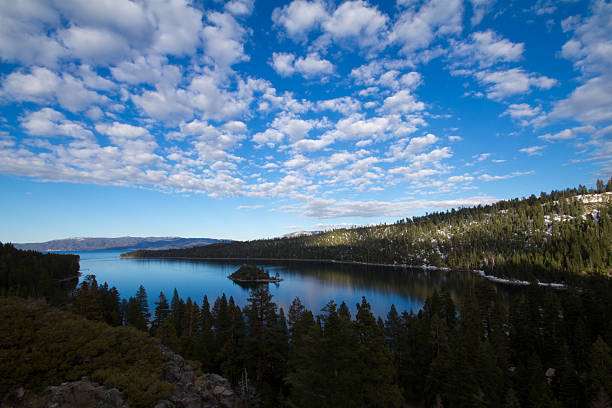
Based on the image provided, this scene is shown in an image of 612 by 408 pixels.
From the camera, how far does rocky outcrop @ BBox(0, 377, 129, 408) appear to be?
46.5 feet

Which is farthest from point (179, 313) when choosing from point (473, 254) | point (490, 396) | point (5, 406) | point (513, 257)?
point (473, 254)

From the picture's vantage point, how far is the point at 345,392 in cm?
1898

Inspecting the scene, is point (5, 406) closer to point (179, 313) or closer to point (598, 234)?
point (179, 313)

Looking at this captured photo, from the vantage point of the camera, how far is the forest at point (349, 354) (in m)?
17.9

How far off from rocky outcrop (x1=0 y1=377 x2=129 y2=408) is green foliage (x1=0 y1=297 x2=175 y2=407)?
1.56ft

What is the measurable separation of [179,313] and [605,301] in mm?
79755

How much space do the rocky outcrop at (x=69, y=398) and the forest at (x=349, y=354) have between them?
0.62 metres

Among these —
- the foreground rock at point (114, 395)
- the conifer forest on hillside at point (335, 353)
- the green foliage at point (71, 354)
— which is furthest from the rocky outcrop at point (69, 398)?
the green foliage at point (71, 354)

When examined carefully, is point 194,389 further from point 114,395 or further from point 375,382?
point 375,382

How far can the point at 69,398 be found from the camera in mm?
14414

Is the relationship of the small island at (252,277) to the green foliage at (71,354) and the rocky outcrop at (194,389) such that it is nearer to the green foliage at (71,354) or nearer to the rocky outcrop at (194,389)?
the rocky outcrop at (194,389)

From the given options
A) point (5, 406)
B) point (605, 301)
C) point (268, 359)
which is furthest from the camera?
point (605, 301)

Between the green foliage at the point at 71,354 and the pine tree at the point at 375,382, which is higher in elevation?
the green foliage at the point at 71,354

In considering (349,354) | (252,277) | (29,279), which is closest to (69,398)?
(349,354)
